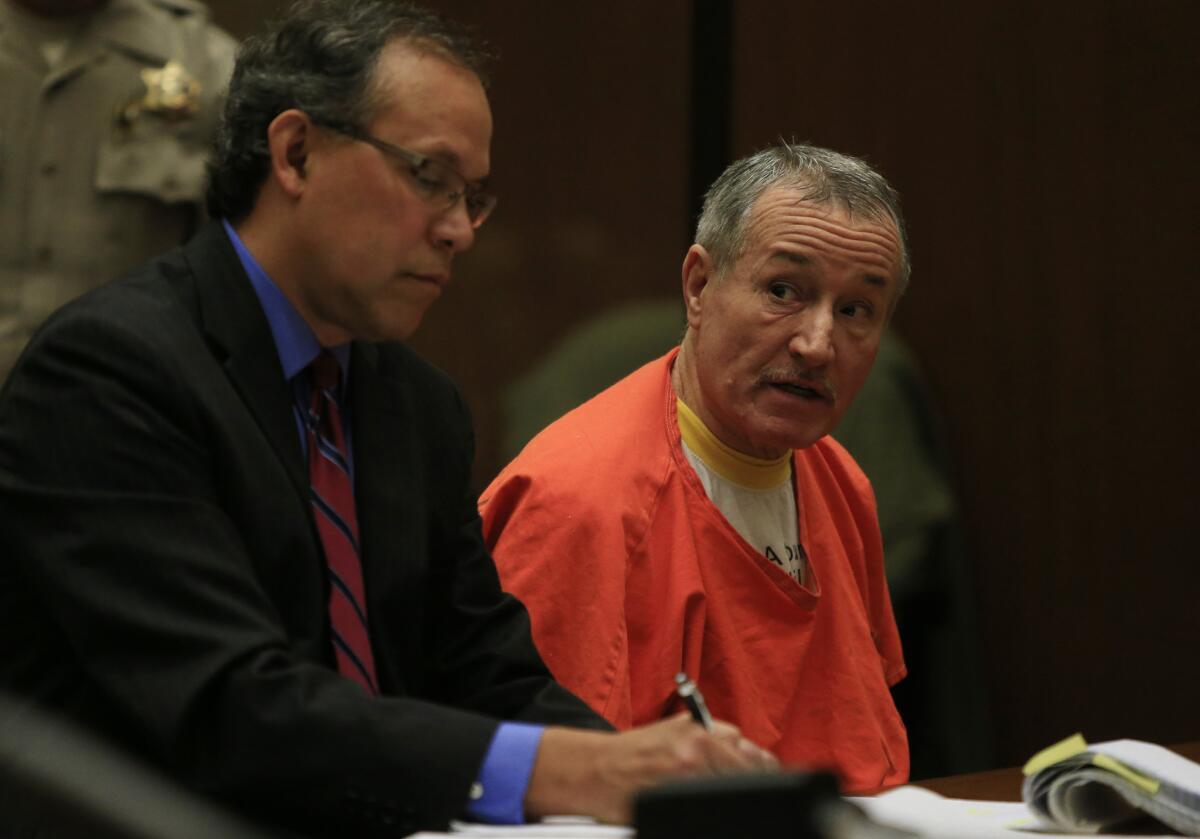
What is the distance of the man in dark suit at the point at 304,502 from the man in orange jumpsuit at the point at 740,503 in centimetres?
16

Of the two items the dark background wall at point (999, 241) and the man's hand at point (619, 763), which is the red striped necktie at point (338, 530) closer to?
the man's hand at point (619, 763)

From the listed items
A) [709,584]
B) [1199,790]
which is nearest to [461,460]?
[709,584]

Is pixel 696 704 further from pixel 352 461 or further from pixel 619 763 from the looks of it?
pixel 352 461

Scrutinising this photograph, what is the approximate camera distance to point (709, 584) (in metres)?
1.98

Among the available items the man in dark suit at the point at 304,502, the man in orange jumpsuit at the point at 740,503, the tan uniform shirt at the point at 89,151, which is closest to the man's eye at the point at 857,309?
the man in orange jumpsuit at the point at 740,503

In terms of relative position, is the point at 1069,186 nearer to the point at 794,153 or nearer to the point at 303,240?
the point at 794,153

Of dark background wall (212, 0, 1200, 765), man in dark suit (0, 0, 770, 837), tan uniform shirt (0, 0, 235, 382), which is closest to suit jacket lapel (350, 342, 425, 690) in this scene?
man in dark suit (0, 0, 770, 837)

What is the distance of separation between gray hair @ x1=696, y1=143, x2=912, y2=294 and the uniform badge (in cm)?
Answer: 103

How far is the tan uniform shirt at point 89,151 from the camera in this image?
267cm

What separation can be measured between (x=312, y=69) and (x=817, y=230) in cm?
64

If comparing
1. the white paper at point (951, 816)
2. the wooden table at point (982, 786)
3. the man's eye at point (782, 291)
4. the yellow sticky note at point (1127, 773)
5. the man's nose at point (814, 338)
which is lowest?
the wooden table at point (982, 786)

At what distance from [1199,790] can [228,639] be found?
2.62 ft

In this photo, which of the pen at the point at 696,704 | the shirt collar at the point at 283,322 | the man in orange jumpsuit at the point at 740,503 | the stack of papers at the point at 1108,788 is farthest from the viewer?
the man in orange jumpsuit at the point at 740,503

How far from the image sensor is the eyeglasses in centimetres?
164
